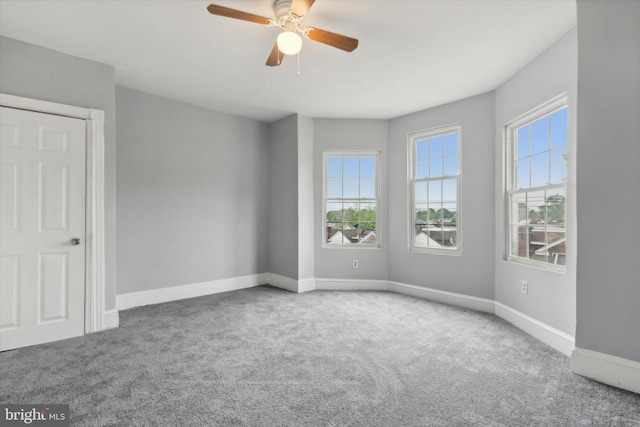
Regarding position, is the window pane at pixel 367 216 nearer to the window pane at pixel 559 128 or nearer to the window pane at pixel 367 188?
the window pane at pixel 367 188

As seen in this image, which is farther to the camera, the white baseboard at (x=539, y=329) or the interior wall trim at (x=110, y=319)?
the interior wall trim at (x=110, y=319)

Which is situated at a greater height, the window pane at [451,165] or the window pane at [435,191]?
the window pane at [451,165]

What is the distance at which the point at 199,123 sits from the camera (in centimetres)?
463

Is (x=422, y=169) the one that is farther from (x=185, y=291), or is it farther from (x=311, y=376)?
(x=185, y=291)

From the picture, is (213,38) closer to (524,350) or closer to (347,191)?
(347,191)

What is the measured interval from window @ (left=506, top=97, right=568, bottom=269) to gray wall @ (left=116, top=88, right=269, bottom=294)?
11.8ft

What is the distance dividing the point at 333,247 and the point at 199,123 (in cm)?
273

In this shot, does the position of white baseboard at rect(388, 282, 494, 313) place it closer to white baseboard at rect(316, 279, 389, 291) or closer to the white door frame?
white baseboard at rect(316, 279, 389, 291)

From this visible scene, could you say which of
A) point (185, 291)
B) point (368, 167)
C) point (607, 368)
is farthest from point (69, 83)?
point (607, 368)

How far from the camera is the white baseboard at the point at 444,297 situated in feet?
13.0

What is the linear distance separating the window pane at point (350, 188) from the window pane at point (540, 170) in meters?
2.42

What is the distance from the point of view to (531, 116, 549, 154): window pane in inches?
123

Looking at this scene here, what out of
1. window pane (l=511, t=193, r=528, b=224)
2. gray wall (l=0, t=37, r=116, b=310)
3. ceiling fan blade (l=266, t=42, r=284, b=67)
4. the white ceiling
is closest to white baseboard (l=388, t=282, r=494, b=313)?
window pane (l=511, t=193, r=528, b=224)

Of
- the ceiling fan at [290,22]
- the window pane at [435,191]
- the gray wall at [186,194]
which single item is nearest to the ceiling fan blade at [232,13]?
the ceiling fan at [290,22]
